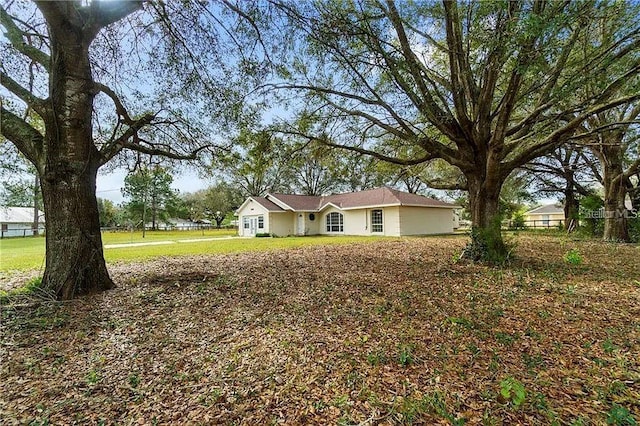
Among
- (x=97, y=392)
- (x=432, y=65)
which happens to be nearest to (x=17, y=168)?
(x=97, y=392)

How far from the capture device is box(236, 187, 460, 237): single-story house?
69.4 feet

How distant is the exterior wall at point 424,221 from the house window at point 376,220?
1.77m

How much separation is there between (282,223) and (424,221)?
11155mm

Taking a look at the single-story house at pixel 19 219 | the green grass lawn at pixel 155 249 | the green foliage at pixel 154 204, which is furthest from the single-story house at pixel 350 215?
the single-story house at pixel 19 219

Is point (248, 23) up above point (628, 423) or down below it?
above

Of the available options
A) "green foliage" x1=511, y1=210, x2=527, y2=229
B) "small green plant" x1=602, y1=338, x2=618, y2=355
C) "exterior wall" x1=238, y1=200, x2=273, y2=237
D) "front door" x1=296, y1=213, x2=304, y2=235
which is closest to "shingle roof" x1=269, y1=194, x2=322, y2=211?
"front door" x1=296, y1=213, x2=304, y2=235

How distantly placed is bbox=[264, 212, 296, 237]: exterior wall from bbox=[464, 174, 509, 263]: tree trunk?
17.6 meters

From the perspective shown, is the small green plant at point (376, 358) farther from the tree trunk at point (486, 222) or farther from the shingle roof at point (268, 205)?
the shingle roof at point (268, 205)

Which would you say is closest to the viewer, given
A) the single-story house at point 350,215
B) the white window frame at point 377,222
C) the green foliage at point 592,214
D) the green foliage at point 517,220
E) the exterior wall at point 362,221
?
the green foliage at point 592,214

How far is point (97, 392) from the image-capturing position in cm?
256

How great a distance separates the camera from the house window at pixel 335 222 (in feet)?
80.5

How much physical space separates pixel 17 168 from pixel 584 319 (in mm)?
11622

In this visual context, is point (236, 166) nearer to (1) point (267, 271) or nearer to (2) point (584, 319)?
(1) point (267, 271)

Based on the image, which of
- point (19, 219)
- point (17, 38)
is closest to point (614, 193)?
point (17, 38)
